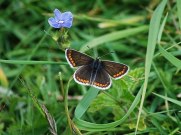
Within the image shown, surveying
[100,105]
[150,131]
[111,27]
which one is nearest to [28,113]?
[100,105]

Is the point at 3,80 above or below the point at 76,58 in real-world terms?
above

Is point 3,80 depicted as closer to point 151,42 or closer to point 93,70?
point 93,70

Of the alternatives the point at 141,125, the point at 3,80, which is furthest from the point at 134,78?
the point at 3,80

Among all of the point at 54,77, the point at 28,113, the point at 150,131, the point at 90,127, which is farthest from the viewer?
the point at 54,77

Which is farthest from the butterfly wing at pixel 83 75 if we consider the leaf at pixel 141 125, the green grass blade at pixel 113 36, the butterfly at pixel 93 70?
the green grass blade at pixel 113 36

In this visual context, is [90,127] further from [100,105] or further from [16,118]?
[16,118]

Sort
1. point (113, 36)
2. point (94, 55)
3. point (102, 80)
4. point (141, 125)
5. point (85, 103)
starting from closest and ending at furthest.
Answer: point (102, 80) < point (85, 103) < point (141, 125) < point (94, 55) < point (113, 36)

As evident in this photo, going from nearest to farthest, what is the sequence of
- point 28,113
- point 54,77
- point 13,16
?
point 28,113 < point 54,77 < point 13,16

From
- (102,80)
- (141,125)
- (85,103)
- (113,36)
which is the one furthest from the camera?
(113,36)

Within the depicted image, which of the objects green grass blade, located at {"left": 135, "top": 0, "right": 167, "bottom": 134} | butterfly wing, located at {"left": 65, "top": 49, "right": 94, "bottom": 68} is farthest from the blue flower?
green grass blade, located at {"left": 135, "top": 0, "right": 167, "bottom": 134}
